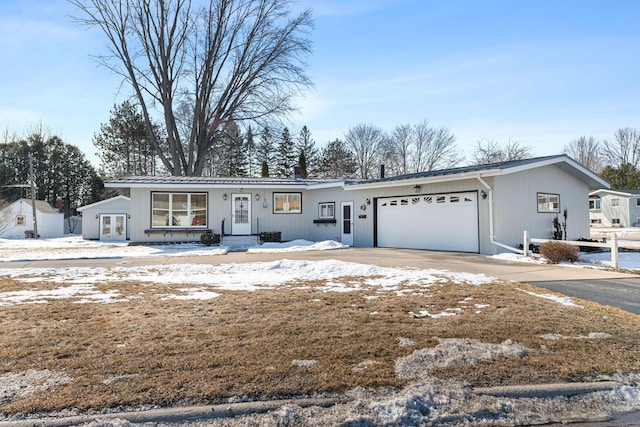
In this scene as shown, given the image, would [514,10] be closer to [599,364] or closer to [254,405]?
[599,364]

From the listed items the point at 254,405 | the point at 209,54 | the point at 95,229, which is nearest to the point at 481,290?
the point at 254,405

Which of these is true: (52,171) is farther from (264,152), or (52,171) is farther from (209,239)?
(209,239)

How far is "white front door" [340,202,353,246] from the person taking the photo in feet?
61.4

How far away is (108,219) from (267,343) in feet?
95.3

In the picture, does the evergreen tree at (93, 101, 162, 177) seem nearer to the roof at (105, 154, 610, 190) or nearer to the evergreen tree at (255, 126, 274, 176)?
the evergreen tree at (255, 126, 274, 176)

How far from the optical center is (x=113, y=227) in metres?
29.2

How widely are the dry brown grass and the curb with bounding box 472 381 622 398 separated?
11 centimetres

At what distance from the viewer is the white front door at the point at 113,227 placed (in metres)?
29.0

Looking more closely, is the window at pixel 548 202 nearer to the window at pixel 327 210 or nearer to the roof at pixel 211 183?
the roof at pixel 211 183

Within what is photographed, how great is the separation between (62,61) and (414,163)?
37.2 metres

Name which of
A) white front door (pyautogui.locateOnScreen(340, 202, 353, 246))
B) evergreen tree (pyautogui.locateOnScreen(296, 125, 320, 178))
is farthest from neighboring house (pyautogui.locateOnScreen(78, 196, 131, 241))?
evergreen tree (pyautogui.locateOnScreen(296, 125, 320, 178))

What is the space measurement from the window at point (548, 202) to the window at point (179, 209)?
1438 cm

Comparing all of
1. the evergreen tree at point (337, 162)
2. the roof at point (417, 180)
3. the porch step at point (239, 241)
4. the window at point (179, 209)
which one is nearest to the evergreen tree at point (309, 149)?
the evergreen tree at point (337, 162)

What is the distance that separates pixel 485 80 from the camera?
54.0 ft
